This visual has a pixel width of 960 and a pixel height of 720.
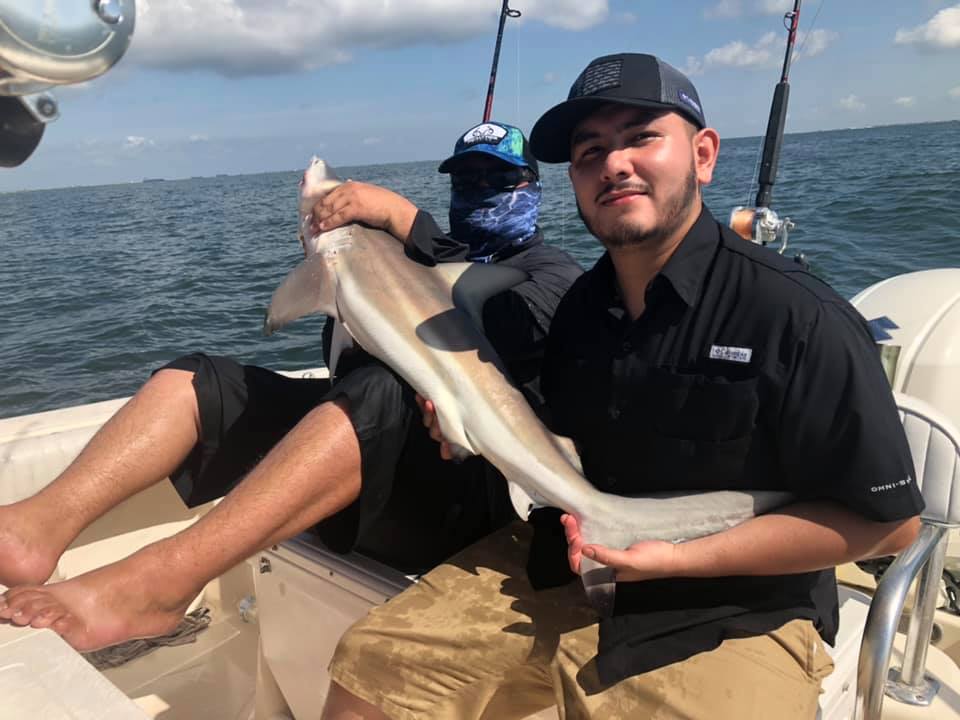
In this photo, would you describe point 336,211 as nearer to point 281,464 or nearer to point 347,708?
point 281,464

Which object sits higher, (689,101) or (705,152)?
(689,101)

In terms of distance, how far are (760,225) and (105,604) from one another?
11.0 feet

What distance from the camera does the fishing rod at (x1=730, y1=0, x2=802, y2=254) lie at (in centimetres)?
396

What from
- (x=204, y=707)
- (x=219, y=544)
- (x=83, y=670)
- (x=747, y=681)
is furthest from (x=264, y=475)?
(x=204, y=707)

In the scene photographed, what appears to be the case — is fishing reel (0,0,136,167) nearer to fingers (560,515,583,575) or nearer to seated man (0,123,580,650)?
seated man (0,123,580,650)

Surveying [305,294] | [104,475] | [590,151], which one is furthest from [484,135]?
[104,475]

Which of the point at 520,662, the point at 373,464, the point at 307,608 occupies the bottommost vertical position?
the point at 307,608

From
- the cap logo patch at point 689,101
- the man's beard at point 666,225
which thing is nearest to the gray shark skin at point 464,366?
the man's beard at point 666,225

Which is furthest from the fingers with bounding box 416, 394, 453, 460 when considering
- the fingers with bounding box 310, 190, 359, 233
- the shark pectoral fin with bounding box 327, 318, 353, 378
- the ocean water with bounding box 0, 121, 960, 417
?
the ocean water with bounding box 0, 121, 960, 417

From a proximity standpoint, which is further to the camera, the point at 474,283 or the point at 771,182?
the point at 771,182

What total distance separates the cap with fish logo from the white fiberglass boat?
163 cm

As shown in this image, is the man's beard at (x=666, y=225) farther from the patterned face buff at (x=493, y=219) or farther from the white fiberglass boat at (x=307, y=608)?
the patterned face buff at (x=493, y=219)

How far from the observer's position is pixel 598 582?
1999mm

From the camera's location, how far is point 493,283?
2.84m
